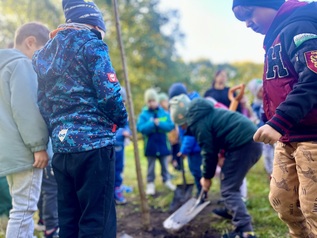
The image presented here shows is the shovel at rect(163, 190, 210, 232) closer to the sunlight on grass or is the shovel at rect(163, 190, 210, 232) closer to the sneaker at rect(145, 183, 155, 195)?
the sunlight on grass

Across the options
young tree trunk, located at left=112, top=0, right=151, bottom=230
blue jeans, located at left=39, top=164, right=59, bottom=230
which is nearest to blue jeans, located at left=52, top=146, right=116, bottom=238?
blue jeans, located at left=39, top=164, right=59, bottom=230

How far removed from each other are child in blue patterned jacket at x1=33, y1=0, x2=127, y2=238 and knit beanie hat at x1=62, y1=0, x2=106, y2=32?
0.07m

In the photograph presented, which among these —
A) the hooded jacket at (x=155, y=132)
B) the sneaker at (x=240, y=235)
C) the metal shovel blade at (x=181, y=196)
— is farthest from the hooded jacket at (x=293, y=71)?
the hooded jacket at (x=155, y=132)

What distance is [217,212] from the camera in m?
3.54

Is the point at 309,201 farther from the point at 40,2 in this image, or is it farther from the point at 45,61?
the point at 40,2

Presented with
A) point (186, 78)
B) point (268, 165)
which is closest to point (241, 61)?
point (186, 78)

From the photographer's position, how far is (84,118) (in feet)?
6.70

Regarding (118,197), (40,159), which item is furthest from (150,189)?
(40,159)

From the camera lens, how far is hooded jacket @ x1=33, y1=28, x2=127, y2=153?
2.04 metres

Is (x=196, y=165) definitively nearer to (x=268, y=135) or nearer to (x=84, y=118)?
(x=84, y=118)

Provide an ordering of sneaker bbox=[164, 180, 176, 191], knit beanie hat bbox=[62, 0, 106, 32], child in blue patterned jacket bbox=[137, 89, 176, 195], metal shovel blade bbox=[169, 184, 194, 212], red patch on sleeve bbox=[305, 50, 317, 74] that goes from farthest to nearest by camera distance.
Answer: child in blue patterned jacket bbox=[137, 89, 176, 195]
sneaker bbox=[164, 180, 176, 191]
metal shovel blade bbox=[169, 184, 194, 212]
knit beanie hat bbox=[62, 0, 106, 32]
red patch on sleeve bbox=[305, 50, 317, 74]

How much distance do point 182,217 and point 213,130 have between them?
1063mm

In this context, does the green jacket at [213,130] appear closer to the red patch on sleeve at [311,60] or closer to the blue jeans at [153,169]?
the red patch on sleeve at [311,60]

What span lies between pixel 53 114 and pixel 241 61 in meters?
32.6
